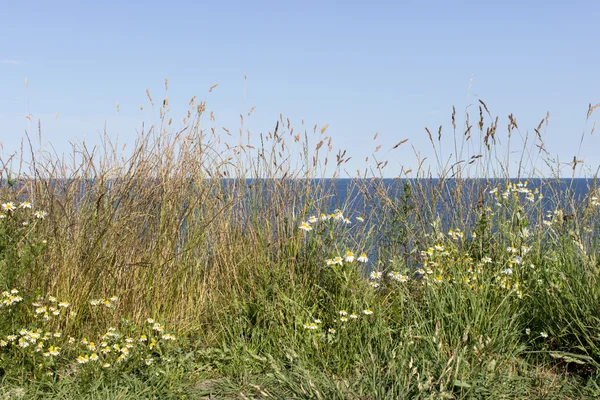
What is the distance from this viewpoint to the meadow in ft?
9.98

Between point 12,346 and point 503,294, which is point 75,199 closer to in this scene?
point 12,346

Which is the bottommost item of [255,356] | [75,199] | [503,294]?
[255,356]

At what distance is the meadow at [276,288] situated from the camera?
304cm

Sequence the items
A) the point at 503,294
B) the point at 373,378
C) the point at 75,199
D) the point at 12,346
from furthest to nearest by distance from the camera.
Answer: the point at 75,199 < the point at 503,294 < the point at 12,346 < the point at 373,378

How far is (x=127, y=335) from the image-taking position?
3.58 metres

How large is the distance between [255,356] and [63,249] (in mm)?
1523

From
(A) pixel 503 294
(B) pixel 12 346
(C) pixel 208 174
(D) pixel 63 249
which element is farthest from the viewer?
(C) pixel 208 174

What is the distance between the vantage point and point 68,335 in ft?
12.0

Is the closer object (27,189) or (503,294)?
(503,294)

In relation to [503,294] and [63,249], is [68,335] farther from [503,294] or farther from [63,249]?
[503,294]

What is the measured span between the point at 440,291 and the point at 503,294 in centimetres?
41

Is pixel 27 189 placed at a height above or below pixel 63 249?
above

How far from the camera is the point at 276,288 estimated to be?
143 inches

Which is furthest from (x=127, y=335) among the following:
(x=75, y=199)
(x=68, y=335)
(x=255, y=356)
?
(x=75, y=199)
